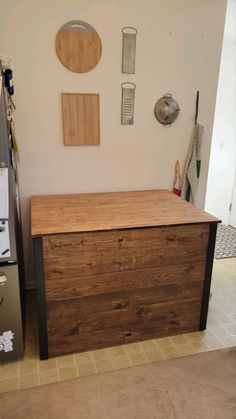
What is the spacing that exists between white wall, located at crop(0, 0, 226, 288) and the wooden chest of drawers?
1.42 feet

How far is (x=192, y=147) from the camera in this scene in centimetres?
258

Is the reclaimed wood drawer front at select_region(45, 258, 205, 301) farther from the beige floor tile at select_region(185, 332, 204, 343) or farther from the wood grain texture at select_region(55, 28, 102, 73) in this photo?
the wood grain texture at select_region(55, 28, 102, 73)

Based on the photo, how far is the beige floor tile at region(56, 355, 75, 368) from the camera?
5.96ft

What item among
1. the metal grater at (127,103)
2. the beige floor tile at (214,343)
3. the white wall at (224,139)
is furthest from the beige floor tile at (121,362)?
the white wall at (224,139)

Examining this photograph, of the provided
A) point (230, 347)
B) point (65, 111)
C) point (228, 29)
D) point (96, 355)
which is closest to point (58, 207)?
point (65, 111)

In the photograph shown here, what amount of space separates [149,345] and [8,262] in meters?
1.06

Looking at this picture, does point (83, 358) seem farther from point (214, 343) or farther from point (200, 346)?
point (214, 343)

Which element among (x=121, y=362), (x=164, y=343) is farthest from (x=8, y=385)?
(x=164, y=343)

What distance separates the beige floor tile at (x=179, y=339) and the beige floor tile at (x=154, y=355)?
150 mm

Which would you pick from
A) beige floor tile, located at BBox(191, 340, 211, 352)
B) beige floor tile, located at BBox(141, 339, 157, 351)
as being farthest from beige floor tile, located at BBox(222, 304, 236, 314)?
beige floor tile, located at BBox(141, 339, 157, 351)

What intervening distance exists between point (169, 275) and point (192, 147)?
118 cm

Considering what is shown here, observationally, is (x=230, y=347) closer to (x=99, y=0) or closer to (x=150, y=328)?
(x=150, y=328)

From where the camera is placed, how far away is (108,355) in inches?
74.7

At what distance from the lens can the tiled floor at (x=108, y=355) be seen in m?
1.74
